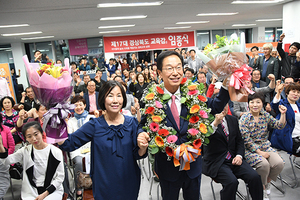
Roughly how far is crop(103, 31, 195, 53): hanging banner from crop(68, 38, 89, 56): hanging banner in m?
1.34

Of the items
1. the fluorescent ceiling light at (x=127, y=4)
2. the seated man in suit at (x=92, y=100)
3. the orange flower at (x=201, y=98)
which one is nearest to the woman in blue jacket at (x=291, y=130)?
the orange flower at (x=201, y=98)

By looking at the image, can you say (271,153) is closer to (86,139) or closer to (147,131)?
(147,131)

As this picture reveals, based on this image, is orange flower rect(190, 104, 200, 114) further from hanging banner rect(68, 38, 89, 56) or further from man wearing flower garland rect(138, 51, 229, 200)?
hanging banner rect(68, 38, 89, 56)

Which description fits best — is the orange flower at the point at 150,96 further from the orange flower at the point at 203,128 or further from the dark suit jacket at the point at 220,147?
the dark suit jacket at the point at 220,147

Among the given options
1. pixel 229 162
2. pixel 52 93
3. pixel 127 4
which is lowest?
Answer: pixel 229 162

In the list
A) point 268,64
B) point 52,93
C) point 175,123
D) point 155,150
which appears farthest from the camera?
point 268,64

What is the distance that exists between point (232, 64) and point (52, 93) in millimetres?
1267

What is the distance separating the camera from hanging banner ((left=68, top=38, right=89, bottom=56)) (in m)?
12.5

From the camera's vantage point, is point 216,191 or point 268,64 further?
point 268,64

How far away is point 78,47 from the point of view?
12578 mm

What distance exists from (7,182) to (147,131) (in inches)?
77.4

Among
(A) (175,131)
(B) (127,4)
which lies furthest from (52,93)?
(B) (127,4)

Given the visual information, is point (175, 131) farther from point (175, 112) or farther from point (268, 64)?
point (268, 64)

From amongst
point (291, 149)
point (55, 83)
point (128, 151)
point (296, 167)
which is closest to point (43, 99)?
point (55, 83)
